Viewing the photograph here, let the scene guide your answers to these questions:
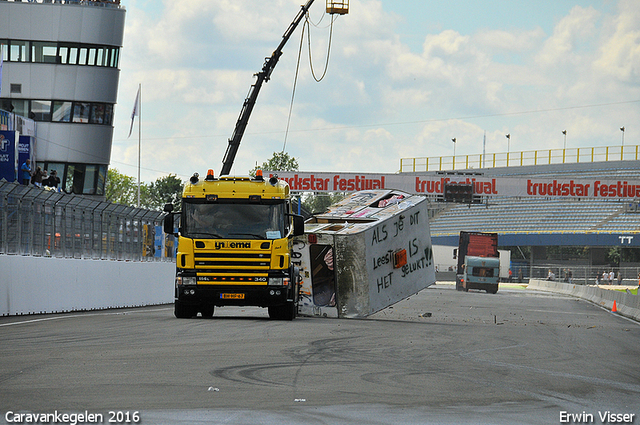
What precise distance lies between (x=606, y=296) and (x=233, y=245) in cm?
2351

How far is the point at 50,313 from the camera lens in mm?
19828

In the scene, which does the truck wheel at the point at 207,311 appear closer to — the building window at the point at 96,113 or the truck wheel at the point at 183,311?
the truck wheel at the point at 183,311

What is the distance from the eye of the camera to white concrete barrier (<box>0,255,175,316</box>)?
18297 millimetres

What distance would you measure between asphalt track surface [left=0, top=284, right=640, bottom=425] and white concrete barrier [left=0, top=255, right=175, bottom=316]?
84.6 inches

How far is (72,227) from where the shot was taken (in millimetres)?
21922

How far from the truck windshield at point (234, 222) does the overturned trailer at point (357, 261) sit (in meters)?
3.27

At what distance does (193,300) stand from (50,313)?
4.13 m

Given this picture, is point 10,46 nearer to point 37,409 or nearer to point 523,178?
point 523,178

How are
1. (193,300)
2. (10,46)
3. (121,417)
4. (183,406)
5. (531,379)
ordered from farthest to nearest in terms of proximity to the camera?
(10,46) → (193,300) → (531,379) → (183,406) → (121,417)

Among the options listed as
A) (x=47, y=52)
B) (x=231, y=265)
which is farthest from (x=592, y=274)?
(x=231, y=265)

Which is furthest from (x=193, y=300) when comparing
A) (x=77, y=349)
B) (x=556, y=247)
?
(x=556, y=247)

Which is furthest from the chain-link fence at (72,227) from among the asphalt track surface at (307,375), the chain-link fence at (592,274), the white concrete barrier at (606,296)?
the chain-link fence at (592,274)

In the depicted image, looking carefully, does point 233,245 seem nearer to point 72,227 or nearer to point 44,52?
point 72,227

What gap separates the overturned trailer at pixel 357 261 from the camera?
20.8 metres
